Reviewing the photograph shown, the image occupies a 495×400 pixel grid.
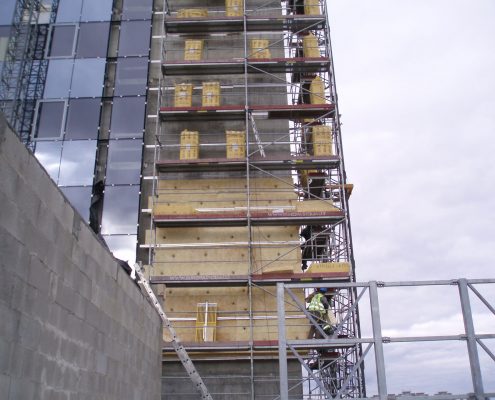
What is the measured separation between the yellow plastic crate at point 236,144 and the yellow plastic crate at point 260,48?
12.3 ft

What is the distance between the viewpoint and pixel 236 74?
22922 millimetres

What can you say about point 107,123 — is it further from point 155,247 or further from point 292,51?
point 292,51

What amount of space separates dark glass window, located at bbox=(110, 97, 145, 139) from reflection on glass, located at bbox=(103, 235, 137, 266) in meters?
4.24

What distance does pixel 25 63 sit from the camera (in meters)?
23.9

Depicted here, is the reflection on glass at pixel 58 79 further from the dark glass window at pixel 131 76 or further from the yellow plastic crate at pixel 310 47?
the yellow plastic crate at pixel 310 47

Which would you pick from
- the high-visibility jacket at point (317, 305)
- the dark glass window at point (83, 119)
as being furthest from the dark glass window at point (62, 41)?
the high-visibility jacket at point (317, 305)

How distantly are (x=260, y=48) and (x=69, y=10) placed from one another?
30.2ft

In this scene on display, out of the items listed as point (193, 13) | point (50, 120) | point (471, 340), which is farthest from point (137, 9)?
point (471, 340)

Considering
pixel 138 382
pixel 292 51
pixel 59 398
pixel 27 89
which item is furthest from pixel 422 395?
pixel 27 89

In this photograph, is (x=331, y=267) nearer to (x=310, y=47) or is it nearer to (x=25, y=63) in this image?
(x=310, y=47)

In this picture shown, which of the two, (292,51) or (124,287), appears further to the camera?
(292,51)

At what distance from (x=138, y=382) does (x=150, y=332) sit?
61.0 inches

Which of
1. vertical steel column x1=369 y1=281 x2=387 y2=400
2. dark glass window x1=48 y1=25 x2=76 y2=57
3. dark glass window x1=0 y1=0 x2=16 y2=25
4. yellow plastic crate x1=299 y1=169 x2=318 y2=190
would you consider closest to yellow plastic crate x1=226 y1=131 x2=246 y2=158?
yellow plastic crate x1=299 y1=169 x2=318 y2=190

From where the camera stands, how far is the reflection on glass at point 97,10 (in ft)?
81.4
